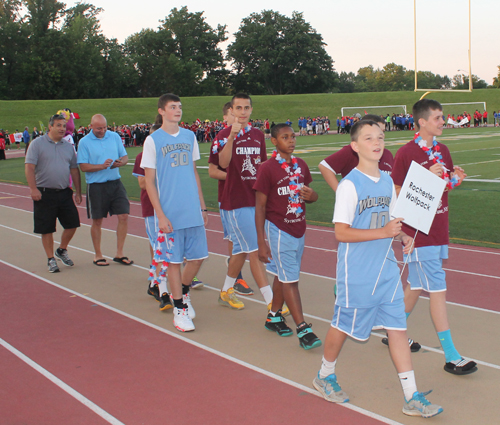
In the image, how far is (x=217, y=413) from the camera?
3619 millimetres

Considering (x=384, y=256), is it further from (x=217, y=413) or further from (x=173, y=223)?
Answer: (x=173, y=223)

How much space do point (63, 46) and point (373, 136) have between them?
7938 centimetres

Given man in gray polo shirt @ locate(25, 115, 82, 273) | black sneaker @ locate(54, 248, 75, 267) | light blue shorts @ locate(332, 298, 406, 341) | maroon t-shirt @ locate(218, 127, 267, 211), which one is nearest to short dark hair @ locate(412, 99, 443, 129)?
light blue shorts @ locate(332, 298, 406, 341)

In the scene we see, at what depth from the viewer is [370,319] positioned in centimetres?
359

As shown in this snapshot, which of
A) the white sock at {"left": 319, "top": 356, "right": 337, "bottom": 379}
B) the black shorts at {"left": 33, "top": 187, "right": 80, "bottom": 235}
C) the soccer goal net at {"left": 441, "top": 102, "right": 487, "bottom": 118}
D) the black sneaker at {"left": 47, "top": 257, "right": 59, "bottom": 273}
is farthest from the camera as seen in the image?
the soccer goal net at {"left": 441, "top": 102, "right": 487, "bottom": 118}

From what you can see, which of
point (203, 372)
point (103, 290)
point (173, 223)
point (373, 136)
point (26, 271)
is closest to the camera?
point (373, 136)

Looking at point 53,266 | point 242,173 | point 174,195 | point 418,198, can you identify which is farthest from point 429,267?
point 53,266

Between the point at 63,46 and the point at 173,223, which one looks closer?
the point at 173,223

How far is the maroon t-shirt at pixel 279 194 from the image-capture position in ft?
15.8

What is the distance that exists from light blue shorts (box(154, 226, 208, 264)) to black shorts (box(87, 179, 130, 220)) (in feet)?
8.88

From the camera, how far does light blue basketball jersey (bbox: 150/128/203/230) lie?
17.2 feet

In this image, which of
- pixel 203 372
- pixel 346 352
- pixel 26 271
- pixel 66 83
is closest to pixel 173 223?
pixel 203 372

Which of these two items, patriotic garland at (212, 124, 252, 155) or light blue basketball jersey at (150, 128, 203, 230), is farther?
patriotic garland at (212, 124, 252, 155)

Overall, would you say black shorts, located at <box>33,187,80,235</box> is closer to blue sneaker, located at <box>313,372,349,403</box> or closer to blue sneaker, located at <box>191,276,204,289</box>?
blue sneaker, located at <box>191,276,204,289</box>
